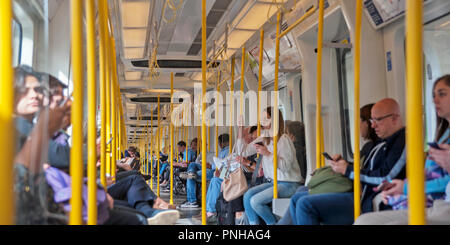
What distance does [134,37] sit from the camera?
19.8 ft

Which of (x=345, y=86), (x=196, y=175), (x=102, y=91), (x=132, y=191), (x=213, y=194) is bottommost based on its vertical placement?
(x=213, y=194)

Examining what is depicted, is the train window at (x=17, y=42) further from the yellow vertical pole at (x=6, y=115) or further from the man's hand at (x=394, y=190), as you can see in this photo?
the man's hand at (x=394, y=190)

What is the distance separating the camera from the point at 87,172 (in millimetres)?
1501

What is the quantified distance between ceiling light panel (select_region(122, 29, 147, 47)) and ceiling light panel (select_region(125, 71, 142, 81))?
235cm

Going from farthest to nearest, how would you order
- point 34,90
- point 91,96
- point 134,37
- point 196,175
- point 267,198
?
point 196,175 < point 134,37 < point 267,198 < point 91,96 < point 34,90

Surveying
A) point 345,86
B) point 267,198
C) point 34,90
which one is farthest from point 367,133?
point 34,90

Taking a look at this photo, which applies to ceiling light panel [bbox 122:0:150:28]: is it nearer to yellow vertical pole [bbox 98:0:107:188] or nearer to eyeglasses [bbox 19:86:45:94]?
yellow vertical pole [bbox 98:0:107:188]

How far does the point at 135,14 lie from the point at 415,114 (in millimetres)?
4215

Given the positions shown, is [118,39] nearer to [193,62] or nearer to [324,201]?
[193,62]

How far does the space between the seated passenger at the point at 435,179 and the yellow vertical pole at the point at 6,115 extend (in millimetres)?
1680

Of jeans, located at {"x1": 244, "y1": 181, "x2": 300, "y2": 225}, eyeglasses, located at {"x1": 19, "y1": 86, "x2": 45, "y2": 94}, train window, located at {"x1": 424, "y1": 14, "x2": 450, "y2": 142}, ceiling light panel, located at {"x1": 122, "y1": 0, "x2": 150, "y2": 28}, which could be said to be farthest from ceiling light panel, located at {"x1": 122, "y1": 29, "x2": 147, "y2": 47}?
eyeglasses, located at {"x1": 19, "y1": 86, "x2": 45, "y2": 94}

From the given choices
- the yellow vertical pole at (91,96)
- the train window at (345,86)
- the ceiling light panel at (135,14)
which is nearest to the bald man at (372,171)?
the train window at (345,86)

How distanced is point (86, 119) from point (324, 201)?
1.78m

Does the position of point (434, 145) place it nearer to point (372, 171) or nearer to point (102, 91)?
point (372, 171)
